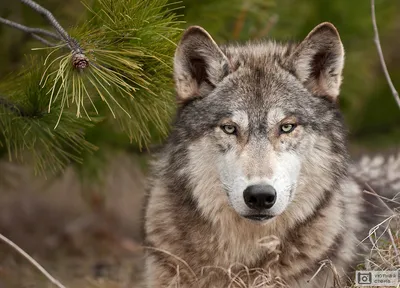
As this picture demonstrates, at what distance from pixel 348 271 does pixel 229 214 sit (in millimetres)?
828

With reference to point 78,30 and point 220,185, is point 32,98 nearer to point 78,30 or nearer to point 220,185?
point 78,30

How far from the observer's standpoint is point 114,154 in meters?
7.73

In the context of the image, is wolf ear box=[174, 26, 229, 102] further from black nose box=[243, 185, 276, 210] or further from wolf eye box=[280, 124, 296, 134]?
black nose box=[243, 185, 276, 210]

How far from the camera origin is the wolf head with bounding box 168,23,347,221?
180 inches

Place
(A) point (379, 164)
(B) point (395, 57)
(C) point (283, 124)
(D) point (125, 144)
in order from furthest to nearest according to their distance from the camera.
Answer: (B) point (395, 57) < (D) point (125, 144) < (A) point (379, 164) < (C) point (283, 124)

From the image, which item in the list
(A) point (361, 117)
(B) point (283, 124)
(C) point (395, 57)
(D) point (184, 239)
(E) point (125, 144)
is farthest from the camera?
(C) point (395, 57)

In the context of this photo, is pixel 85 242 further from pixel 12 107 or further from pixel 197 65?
pixel 197 65

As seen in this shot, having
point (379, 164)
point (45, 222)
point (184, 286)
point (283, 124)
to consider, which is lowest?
point (45, 222)

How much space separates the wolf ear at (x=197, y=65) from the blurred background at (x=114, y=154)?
4.33ft

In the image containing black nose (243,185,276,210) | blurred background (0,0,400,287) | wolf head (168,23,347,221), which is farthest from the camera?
blurred background (0,0,400,287)

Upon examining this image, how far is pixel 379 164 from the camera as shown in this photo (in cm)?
605

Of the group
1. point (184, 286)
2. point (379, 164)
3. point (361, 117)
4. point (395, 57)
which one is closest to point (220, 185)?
point (184, 286)

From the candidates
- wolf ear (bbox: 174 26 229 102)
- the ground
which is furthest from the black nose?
the ground

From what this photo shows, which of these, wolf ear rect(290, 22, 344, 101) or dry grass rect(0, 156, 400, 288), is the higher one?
wolf ear rect(290, 22, 344, 101)
